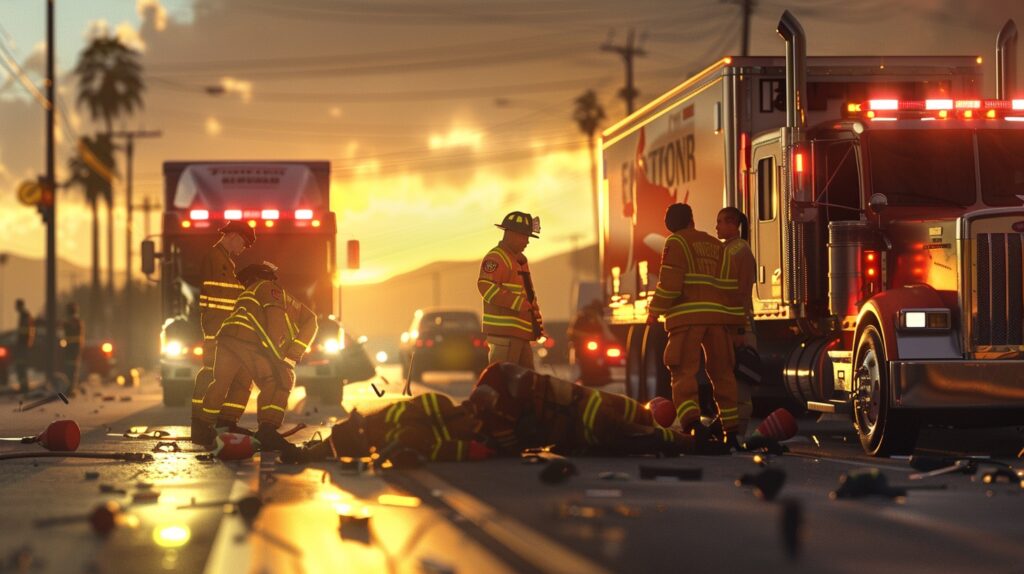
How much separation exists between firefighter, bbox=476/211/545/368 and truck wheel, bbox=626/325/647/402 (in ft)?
16.1

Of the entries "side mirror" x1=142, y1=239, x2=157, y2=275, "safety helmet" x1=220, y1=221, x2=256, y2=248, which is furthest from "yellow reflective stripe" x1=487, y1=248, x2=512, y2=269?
"side mirror" x1=142, y1=239, x2=157, y2=275

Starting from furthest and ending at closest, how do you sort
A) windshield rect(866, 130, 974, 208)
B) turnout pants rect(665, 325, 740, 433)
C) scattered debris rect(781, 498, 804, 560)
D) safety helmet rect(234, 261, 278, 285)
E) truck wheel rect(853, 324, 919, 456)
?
safety helmet rect(234, 261, 278, 285) → windshield rect(866, 130, 974, 208) → turnout pants rect(665, 325, 740, 433) → truck wheel rect(853, 324, 919, 456) → scattered debris rect(781, 498, 804, 560)

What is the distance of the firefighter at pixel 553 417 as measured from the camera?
42.5ft

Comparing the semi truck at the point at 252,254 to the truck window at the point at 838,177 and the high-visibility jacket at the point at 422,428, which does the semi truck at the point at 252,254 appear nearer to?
the truck window at the point at 838,177

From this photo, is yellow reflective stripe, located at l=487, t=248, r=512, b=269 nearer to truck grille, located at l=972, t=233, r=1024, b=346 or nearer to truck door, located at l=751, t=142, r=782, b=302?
truck door, located at l=751, t=142, r=782, b=302

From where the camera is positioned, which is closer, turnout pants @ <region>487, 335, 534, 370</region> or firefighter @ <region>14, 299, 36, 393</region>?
turnout pants @ <region>487, 335, 534, 370</region>

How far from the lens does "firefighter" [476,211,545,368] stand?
15.0 meters

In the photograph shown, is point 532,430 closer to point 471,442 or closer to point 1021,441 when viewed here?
point 471,442

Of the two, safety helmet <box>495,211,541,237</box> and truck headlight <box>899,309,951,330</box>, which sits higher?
safety helmet <box>495,211,541,237</box>

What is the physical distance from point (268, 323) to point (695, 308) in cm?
348

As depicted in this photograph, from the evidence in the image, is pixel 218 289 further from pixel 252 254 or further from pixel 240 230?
pixel 252 254

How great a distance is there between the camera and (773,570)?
7.27 m

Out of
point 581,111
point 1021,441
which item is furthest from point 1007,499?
point 581,111

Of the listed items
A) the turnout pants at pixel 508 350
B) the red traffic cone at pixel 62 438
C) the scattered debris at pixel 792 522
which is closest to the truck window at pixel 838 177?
the turnout pants at pixel 508 350
